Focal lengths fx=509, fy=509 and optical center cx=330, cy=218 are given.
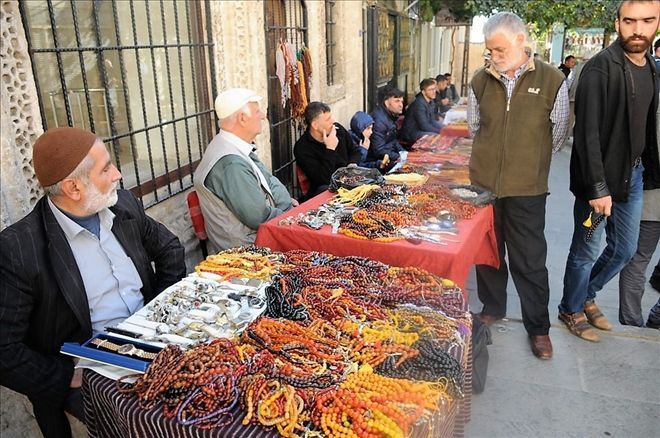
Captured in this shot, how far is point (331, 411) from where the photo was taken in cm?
127

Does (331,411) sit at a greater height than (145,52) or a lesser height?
lesser

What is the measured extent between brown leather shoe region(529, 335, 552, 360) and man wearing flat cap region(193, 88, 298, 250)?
168cm

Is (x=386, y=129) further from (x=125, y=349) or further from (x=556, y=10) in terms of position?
(x=125, y=349)

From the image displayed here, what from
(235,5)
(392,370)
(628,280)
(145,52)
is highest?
(235,5)

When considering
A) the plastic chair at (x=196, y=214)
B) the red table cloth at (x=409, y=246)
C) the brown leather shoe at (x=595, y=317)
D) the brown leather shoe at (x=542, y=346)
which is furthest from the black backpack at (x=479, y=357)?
the plastic chair at (x=196, y=214)

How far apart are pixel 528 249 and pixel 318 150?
2157mm

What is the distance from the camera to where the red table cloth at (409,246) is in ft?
7.34

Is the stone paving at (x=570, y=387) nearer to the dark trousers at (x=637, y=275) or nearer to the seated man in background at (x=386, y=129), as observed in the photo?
the dark trousers at (x=637, y=275)

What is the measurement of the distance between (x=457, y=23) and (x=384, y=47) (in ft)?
5.48

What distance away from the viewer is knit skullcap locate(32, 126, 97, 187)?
6.02 feet

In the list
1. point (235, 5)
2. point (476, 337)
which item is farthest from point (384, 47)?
point (476, 337)

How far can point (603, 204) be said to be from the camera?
266 centimetres

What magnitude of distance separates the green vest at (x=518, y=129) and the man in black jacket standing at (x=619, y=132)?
0.18 meters

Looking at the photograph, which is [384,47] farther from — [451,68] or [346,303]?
[451,68]
